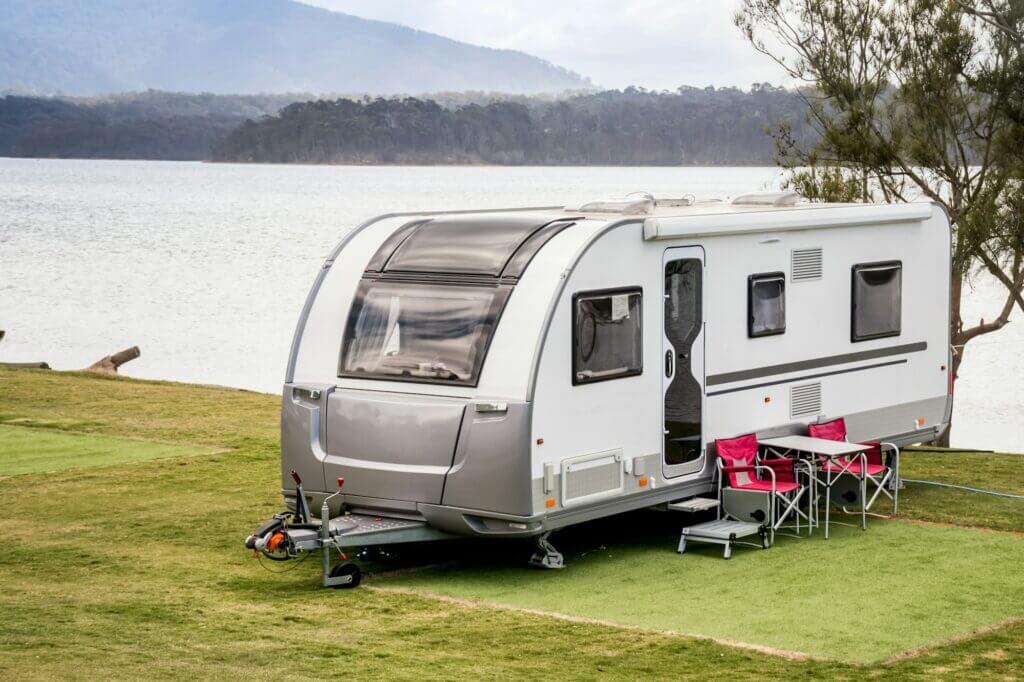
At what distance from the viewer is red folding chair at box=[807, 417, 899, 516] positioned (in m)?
10.4

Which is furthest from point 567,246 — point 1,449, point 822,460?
point 1,449

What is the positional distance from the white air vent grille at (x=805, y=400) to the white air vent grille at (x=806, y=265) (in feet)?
2.59

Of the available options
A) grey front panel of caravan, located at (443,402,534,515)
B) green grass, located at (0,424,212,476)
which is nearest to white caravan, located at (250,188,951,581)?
grey front panel of caravan, located at (443,402,534,515)

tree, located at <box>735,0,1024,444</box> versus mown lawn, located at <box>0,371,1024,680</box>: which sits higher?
tree, located at <box>735,0,1024,444</box>

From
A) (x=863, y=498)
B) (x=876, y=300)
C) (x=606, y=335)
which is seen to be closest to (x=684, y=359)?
(x=606, y=335)

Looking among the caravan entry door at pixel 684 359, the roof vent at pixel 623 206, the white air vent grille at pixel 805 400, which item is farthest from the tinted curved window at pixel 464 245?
the white air vent grille at pixel 805 400

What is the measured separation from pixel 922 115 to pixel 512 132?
58.8 metres

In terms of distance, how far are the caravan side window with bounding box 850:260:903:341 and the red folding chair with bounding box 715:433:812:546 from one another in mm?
1542

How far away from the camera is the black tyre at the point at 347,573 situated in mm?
8719

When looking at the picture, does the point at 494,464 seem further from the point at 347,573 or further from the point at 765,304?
the point at 765,304

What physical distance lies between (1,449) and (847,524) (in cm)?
791

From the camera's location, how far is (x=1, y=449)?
13875 mm

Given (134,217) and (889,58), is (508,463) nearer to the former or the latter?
(889,58)

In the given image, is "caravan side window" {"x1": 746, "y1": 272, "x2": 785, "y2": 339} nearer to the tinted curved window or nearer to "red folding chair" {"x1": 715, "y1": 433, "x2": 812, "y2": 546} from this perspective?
"red folding chair" {"x1": 715, "y1": 433, "x2": 812, "y2": 546}
